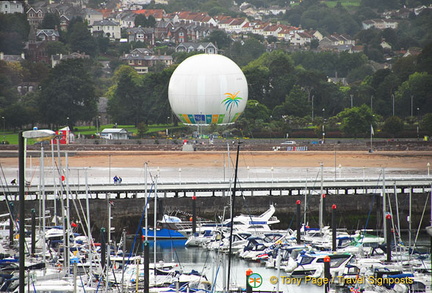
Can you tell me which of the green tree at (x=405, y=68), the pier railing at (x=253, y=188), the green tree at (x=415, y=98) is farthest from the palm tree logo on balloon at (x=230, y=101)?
the pier railing at (x=253, y=188)

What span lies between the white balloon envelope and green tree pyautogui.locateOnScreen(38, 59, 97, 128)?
11106 mm

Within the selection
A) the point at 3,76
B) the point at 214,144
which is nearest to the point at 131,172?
the point at 214,144

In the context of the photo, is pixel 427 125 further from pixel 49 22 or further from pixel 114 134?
pixel 49 22

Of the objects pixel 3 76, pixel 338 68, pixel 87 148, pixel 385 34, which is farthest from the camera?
pixel 385 34

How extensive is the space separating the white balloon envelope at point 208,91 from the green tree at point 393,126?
13815mm

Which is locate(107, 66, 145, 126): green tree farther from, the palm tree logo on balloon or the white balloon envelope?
the palm tree logo on balloon

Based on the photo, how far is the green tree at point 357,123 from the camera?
90500 mm

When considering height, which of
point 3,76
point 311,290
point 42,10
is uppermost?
point 42,10

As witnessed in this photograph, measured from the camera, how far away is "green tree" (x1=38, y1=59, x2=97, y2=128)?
9931 centimetres

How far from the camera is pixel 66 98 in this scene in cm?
9981

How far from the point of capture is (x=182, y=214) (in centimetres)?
5412

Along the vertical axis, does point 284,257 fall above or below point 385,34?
below

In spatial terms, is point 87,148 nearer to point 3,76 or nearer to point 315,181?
point 315,181

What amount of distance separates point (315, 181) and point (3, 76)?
3140 inches
